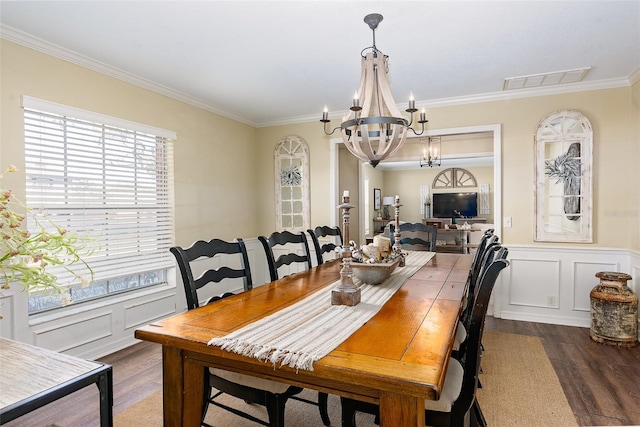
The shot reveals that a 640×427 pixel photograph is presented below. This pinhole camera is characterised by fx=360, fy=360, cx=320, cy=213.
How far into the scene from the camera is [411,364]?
1085 mm

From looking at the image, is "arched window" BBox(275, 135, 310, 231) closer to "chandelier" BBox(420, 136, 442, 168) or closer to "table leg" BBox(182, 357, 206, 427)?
"chandelier" BBox(420, 136, 442, 168)

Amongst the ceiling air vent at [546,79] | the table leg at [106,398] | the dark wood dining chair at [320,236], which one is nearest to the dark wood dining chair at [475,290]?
the dark wood dining chair at [320,236]

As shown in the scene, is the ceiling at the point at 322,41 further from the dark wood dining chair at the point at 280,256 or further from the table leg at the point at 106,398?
the table leg at the point at 106,398

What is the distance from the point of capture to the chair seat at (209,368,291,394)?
154 cm

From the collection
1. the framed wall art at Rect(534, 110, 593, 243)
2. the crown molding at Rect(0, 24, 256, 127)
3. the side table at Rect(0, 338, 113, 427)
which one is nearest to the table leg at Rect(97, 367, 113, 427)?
the side table at Rect(0, 338, 113, 427)

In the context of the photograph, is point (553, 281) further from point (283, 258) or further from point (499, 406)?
point (283, 258)

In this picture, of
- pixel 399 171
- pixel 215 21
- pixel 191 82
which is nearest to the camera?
pixel 215 21

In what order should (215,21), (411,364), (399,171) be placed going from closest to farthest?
1. (411,364)
2. (215,21)
3. (399,171)

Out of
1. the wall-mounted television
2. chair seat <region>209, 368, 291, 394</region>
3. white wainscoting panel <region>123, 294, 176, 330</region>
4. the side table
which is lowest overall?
white wainscoting panel <region>123, 294, 176, 330</region>

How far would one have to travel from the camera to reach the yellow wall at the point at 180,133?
2.51m

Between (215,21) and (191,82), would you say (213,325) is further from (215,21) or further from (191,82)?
(191,82)

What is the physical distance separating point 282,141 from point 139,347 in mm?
3068

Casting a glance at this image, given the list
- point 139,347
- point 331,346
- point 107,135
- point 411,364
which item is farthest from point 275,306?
point 107,135

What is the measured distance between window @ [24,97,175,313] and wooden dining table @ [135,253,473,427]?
181 centimetres
